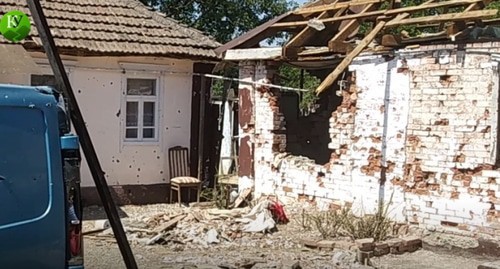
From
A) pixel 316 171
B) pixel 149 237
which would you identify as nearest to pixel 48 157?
pixel 149 237

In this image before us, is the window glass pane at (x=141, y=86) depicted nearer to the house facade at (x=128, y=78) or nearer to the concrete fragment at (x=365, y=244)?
the house facade at (x=128, y=78)

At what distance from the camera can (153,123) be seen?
14.5 metres

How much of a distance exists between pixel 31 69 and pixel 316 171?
5360 mm

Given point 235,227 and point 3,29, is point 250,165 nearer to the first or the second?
point 235,227

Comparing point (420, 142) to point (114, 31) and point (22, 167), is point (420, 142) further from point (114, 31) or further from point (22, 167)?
point (22, 167)

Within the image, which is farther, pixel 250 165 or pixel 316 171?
pixel 250 165

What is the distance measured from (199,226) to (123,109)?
12.4 ft

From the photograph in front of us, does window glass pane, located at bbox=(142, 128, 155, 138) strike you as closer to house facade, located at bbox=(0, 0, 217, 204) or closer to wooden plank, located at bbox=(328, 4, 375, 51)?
house facade, located at bbox=(0, 0, 217, 204)

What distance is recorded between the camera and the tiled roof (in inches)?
516

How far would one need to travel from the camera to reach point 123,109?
1409 centimetres

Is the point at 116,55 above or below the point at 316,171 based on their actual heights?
above

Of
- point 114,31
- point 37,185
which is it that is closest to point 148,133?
point 114,31

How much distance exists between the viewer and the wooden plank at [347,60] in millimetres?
10266

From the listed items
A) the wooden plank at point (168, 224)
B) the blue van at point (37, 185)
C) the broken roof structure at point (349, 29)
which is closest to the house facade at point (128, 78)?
the broken roof structure at point (349, 29)
